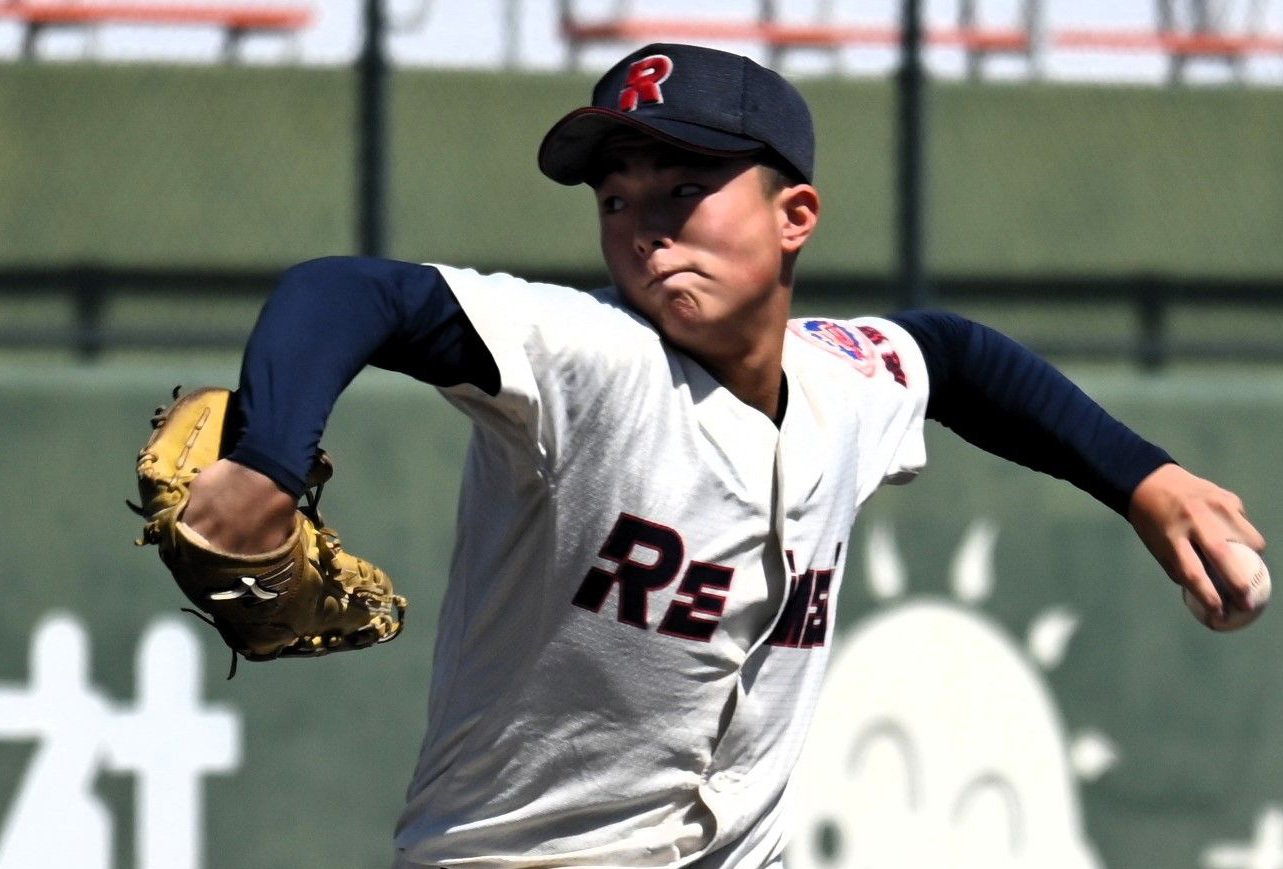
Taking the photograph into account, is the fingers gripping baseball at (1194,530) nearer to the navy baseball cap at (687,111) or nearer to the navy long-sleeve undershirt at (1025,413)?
the navy long-sleeve undershirt at (1025,413)

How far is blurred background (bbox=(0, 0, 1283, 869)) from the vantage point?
5.38 meters

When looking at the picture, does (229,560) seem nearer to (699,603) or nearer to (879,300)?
(699,603)

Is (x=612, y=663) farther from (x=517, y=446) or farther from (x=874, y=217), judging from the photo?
(x=874, y=217)

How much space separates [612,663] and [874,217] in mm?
4251

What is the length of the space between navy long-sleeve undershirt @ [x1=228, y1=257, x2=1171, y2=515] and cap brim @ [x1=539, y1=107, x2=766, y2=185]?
0.33 metres

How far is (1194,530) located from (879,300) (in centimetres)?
379

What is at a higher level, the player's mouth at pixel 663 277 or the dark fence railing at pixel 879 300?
the player's mouth at pixel 663 277

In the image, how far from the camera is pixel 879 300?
6.22 meters

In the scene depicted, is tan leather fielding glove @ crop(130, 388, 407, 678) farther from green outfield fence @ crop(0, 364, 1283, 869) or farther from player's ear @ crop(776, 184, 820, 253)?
green outfield fence @ crop(0, 364, 1283, 869)

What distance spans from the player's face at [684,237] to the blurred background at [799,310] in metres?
3.34

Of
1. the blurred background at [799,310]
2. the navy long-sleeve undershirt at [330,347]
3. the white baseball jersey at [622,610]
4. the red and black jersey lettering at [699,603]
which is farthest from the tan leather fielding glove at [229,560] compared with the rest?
the blurred background at [799,310]

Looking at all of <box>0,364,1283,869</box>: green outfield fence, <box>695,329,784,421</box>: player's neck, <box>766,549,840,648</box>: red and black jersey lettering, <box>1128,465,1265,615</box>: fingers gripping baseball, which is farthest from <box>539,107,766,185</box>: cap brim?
<box>0,364,1283,869</box>: green outfield fence

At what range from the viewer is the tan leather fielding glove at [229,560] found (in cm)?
177

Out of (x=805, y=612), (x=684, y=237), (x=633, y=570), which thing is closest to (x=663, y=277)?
(x=684, y=237)
